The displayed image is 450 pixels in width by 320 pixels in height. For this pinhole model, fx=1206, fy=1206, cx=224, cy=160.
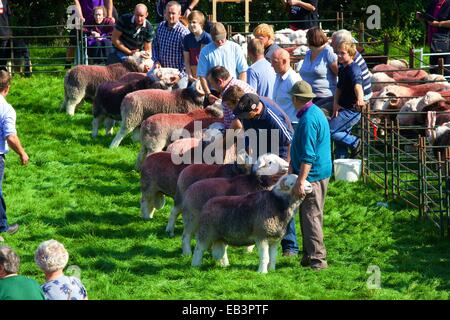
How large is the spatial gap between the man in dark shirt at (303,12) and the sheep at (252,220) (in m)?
10.6

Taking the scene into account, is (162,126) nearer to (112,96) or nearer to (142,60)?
(112,96)

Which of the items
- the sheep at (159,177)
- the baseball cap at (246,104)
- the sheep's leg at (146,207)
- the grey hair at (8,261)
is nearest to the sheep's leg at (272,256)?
the baseball cap at (246,104)

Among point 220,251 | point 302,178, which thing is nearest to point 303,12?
point 220,251

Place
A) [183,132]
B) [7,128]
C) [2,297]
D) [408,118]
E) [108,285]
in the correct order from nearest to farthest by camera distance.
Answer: [2,297]
[108,285]
[7,128]
[183,132]
[408,118]

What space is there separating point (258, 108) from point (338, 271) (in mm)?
1869

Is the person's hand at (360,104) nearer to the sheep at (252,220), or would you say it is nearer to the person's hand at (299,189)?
the sheep at (252,220)

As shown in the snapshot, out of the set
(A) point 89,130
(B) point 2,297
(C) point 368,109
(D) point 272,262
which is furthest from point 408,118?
(B) point 2,297

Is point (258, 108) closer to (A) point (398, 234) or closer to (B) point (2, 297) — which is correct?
(A) point (398, 234)

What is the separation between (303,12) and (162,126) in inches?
281

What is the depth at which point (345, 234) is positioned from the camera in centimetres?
1402

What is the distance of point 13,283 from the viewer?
934cm

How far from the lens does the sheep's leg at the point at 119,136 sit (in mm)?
17703

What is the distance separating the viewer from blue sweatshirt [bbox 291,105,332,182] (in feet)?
38.5

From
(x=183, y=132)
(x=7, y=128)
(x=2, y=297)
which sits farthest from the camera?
(x=183, y=132)
